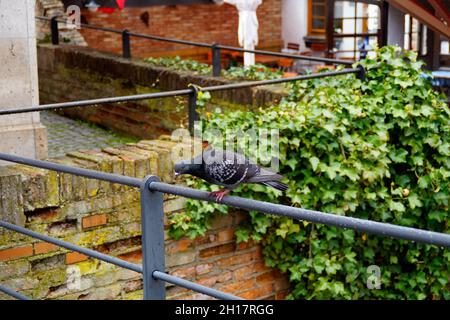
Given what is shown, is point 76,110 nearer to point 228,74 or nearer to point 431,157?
point 228,74

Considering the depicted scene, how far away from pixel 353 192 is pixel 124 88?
427 centimetres

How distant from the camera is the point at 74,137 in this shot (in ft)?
29.7

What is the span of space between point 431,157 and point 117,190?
2547mm

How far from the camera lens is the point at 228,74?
27.6 feet

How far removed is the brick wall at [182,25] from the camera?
16953 millimetres

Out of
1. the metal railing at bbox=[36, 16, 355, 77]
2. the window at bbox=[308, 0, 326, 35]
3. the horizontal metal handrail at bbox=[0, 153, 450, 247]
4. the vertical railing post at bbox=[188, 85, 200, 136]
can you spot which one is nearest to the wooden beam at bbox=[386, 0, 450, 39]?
the metal railing at bbox=[36, 16, 355, 77]

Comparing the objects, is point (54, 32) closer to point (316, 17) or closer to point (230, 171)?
point (230, 171)

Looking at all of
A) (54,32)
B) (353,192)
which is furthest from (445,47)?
(353,192)

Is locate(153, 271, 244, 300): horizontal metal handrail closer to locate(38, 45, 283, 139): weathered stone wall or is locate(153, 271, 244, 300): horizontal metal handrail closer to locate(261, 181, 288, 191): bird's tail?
locate(261, 181, 288, 191): bird's tail

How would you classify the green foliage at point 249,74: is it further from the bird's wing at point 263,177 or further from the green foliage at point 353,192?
the bird's wing at point 263,177

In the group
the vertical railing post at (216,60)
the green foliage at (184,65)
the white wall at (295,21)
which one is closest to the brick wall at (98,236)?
the vertical railing post at (216,60)

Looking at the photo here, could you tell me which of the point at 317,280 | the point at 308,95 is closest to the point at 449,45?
the point at 308,95

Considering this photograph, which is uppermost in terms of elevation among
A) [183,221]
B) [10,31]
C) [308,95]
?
[10,31]

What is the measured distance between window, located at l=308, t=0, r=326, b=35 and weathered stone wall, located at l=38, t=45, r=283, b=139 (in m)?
9.93
